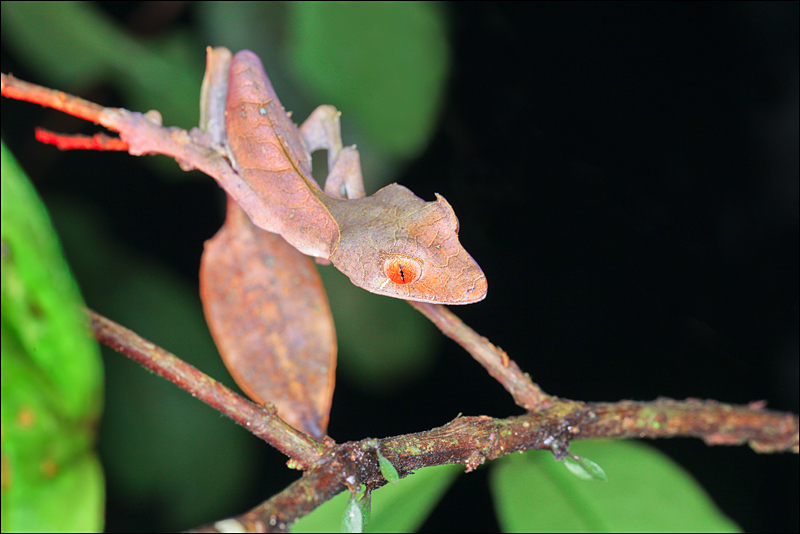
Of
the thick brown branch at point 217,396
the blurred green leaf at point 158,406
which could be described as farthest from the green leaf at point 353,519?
the blurred green leaf at point 158,406

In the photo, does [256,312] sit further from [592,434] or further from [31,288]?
[592,434]

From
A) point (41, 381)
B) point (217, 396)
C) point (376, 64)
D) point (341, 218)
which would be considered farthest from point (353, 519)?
point (376, 64)

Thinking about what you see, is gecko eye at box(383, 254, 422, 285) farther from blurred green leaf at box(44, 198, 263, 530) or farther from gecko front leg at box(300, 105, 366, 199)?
blurred green leaf at box(44, 198, 263, 530)

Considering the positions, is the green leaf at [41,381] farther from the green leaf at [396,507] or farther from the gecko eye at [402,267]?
the gecko eye at [402,267]

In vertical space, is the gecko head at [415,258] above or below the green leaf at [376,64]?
below

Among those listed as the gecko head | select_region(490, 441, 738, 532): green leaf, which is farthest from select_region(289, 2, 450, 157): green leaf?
select_region(490, 441, 738, 532): green leaf

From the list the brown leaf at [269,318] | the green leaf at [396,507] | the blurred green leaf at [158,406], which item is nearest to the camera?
the brown leaf at [269,318]

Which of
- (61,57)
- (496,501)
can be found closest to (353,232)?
(496,501)
